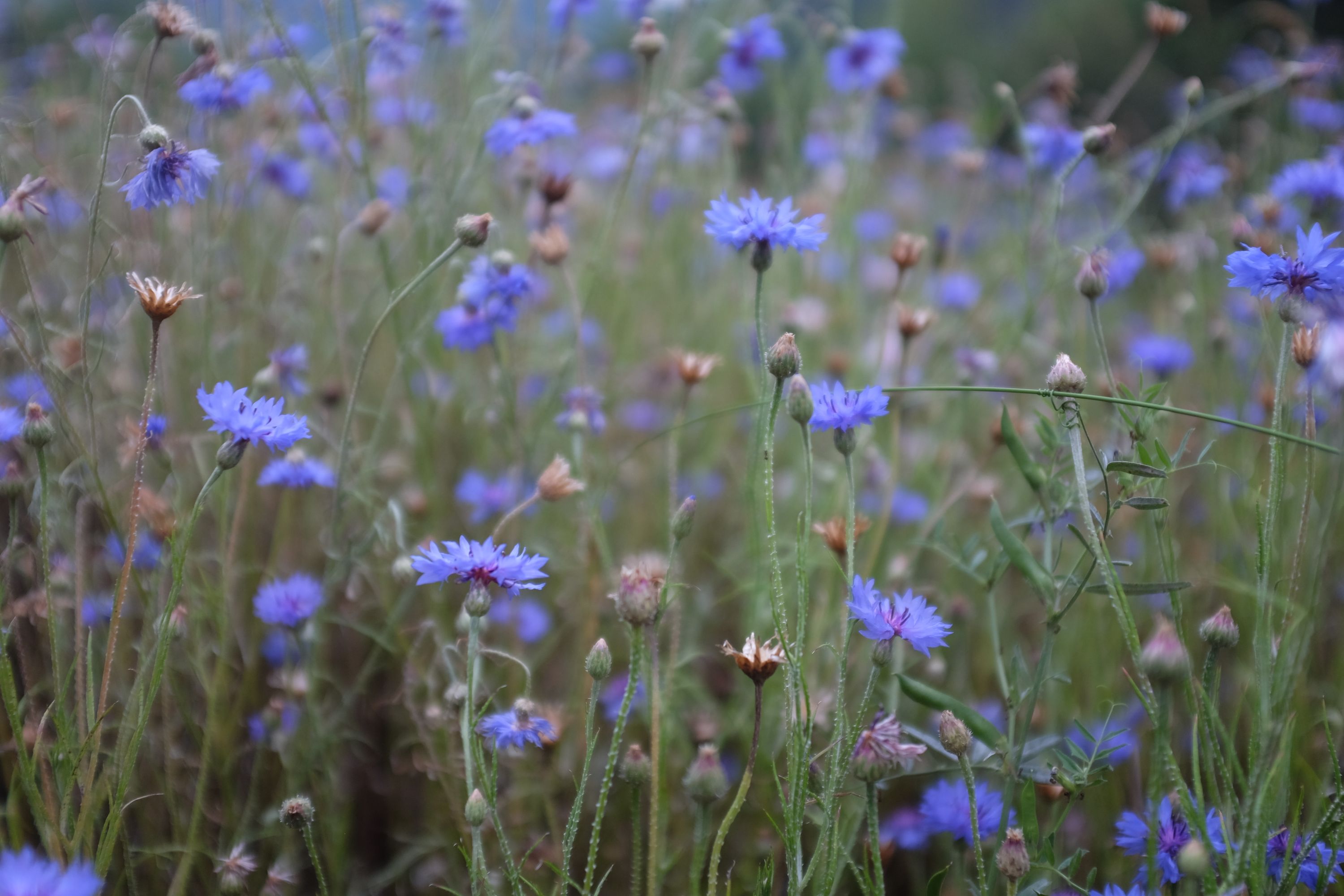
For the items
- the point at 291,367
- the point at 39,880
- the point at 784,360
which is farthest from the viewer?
the point at 291,367

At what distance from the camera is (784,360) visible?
2.80ft

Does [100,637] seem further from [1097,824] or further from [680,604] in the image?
[1097,824]

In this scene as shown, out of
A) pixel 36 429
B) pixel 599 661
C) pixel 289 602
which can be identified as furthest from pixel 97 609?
pixel 599 661

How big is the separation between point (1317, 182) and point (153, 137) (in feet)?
4.64

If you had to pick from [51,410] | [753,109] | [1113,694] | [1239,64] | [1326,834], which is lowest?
[1326,834]

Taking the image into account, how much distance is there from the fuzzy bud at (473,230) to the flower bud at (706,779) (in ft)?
1.74

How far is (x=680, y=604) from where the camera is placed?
1.12m

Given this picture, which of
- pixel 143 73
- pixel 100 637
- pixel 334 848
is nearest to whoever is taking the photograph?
pixel 334 848

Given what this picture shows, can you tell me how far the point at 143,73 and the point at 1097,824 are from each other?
199 cm

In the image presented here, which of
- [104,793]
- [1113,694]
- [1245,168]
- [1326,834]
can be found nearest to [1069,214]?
[1245,168]

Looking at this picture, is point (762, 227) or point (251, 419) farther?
point (762, 227)

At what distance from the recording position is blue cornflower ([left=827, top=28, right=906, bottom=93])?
72.1 inches

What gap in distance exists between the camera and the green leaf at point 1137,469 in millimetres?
753

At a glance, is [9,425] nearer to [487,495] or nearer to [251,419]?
[251,419]
